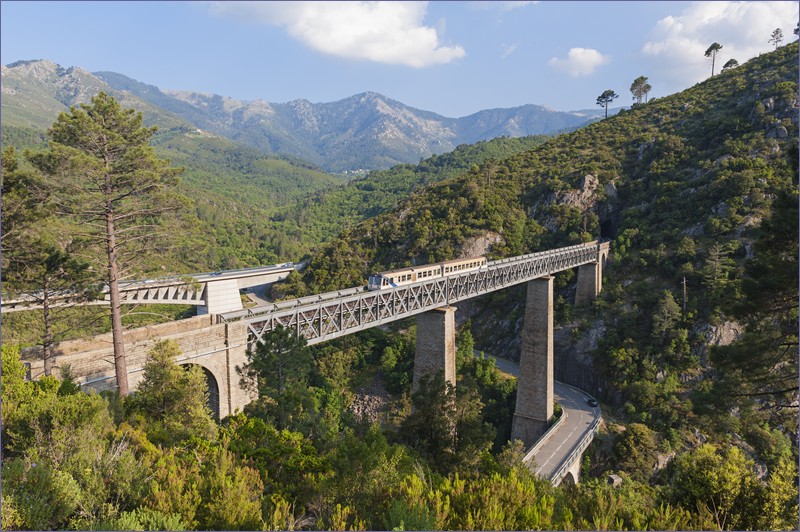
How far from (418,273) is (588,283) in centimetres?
3289

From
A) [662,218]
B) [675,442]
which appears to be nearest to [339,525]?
[675,442]

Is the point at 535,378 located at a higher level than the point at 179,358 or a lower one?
lower

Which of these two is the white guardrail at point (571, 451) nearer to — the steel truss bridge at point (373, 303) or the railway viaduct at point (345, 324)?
the railway viaduct at point (345, 324)

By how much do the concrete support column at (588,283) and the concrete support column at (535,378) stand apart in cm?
1575

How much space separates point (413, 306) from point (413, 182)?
140811 millimetres

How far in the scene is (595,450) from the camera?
3816cm

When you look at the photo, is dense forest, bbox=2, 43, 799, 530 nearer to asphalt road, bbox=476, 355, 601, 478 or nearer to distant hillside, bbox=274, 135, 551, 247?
asphalt road, bbox=476, 355, 601, 478

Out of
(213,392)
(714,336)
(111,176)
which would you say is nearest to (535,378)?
(714,336)

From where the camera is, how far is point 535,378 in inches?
1736

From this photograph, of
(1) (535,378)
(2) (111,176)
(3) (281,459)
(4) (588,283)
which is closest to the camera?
(3) (281,459)

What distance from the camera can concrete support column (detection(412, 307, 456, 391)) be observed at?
34.4 m

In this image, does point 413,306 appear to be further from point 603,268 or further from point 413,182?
point 413,182

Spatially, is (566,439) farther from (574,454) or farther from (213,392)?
(213,392)

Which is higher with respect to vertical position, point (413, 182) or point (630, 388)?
point (413, 182)
